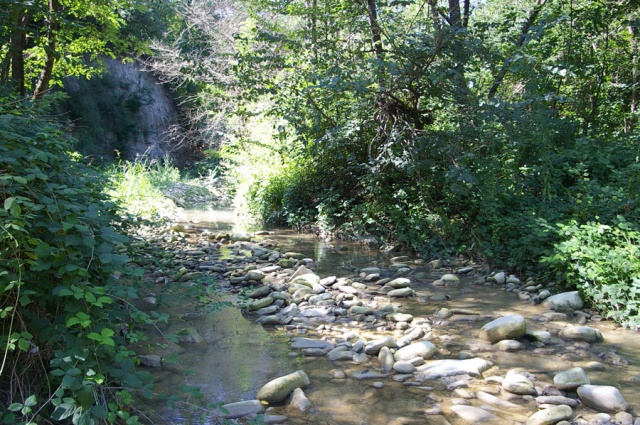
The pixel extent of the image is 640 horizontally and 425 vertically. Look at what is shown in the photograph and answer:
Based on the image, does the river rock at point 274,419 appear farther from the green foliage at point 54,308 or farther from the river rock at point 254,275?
the river rock at point 254,275

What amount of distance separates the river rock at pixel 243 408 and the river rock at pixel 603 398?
196 cm

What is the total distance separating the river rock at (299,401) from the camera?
113 inches

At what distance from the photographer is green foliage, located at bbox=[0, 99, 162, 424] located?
183 cm

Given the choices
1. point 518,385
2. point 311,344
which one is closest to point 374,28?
point 311,344

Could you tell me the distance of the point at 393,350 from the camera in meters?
3.76

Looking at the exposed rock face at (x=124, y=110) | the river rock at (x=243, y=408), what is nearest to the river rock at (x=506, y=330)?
the river rock at (x=243, y=408)

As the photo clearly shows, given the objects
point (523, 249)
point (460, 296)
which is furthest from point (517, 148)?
point (460, 296)

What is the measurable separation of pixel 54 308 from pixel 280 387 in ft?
4.70

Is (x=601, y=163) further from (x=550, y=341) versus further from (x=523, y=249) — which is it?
(x=550, y=341)

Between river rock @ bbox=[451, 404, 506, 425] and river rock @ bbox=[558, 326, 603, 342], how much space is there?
158 cm

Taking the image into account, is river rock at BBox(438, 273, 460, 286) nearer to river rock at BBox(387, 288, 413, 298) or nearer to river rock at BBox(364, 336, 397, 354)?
river rock at BBox(387, 288, 413, 298)

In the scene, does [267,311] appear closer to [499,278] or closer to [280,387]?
[280,387]

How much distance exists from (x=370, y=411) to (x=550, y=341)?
189cm

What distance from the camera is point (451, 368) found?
3359mm
